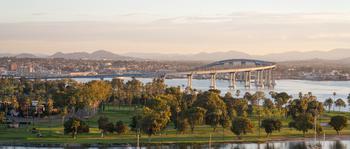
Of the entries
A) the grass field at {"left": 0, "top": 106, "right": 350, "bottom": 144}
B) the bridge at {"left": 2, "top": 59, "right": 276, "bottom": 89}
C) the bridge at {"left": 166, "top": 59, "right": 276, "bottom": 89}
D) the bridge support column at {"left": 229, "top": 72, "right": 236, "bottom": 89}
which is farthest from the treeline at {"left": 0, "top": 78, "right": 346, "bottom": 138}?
the bridge at {"left": 166, "top": 59, "right": 276, "bottom": 89}

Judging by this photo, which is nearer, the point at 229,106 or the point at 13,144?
the point at 13,144

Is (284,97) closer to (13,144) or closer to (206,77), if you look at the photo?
(13,144)

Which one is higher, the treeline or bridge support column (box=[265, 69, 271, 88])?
bridge support column (box=[265, 69, 271, 88])

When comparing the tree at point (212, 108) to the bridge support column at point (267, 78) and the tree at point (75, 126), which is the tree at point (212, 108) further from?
the bridge support column at point (267, 78)

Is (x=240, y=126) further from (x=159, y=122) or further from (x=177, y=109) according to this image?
(x=177, y=109)

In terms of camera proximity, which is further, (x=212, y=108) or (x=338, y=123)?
(x=212, y=108)

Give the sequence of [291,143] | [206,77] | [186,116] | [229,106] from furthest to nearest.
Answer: [206,77]
[229,106]
[186,116]
[291,143]

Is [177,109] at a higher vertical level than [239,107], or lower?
higher

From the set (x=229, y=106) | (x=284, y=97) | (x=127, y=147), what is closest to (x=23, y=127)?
(x=127, y=147)

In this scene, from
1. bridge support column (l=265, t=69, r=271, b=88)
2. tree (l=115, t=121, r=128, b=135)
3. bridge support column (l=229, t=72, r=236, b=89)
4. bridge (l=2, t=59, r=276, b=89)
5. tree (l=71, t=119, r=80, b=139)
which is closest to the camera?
Result: tree (l=71, t=119, r=80, b=139)

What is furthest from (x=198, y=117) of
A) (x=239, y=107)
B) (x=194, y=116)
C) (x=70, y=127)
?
(x=239, y=107)

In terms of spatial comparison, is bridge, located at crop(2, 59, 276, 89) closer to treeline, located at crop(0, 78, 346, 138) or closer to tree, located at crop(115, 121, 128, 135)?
treeline, located at crop(0, 78, 346, 138)
